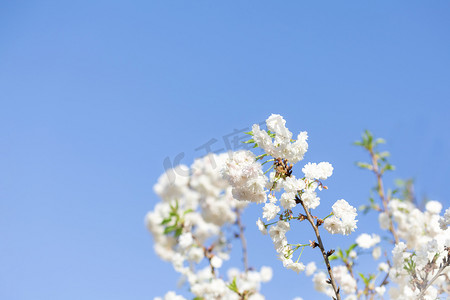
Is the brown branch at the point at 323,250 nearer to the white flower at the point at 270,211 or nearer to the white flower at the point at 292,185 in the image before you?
the white flower at the point at 292,185

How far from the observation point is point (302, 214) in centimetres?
238

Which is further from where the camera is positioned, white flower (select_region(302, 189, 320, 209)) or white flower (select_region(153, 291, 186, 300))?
white flower (select_region(153, 291, 186, 300))

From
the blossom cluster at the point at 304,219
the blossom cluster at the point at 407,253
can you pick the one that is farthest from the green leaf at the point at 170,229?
the blossom cluster at the point at 407,253

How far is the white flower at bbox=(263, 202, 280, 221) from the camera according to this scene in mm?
2635

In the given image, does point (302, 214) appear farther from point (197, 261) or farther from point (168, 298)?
point (197, 261)

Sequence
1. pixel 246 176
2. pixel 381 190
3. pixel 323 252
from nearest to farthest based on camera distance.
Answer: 1. pixel 323 252
2. pixel 246 176
3. pixel 381 190

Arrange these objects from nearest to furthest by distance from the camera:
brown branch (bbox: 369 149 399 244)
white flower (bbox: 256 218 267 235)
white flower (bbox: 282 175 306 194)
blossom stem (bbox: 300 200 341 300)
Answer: blossom stem (bbox: 300 200 341 300) < white flower (bbox: 282 175 306 194) < white flower (bbox: 256 218 267 235) < brown branch (bbox: 369 149 399 244)

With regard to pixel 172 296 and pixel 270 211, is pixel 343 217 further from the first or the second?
pixel 172 296

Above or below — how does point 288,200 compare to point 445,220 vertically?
above

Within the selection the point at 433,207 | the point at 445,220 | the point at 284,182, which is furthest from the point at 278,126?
the point at 433,207

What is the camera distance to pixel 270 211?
2639 millimetres

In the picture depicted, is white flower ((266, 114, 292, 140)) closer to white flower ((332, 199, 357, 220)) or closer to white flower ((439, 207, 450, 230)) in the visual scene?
white flower ((332, 199, 357, 220))

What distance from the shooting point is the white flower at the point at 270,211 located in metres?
2.63

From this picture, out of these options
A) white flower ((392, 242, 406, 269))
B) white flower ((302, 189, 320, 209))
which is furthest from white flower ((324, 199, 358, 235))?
white flower ((392, 242, 406, 269))
